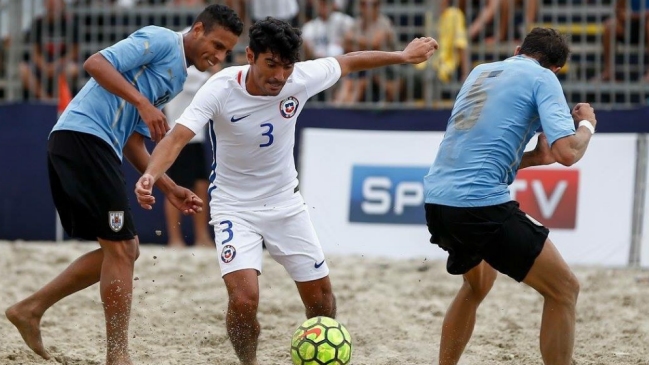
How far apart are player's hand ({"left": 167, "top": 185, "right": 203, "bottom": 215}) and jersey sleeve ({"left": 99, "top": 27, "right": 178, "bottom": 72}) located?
2.34 ft

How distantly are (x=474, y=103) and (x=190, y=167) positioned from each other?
223 inches

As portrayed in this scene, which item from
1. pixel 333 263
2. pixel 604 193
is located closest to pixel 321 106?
pixel 333 263

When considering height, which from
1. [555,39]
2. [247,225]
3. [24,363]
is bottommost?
[24,363]

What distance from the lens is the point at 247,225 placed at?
5.66 meters

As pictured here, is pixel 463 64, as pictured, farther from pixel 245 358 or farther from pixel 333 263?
pixel 245 358

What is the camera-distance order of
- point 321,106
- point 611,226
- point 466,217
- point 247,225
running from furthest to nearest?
point 321,106 → point 611,226 → point 247,225 → point 466,217

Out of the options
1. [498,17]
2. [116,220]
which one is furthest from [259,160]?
[498,17]

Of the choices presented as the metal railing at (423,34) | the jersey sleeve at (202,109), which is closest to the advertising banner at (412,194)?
the metal railing at (423,34)

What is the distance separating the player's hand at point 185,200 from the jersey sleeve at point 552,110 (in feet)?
6.25

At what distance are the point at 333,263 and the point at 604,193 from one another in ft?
8.49

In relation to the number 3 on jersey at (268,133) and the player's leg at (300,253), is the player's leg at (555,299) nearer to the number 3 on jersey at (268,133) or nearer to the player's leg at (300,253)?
the player's leg at (300,253)

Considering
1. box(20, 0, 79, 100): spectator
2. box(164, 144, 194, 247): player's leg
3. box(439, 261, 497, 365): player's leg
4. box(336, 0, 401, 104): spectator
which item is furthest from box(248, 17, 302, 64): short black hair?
box(20, 0, 79, 100): spectator

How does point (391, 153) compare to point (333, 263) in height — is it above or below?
above

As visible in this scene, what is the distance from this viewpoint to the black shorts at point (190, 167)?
413 inches
